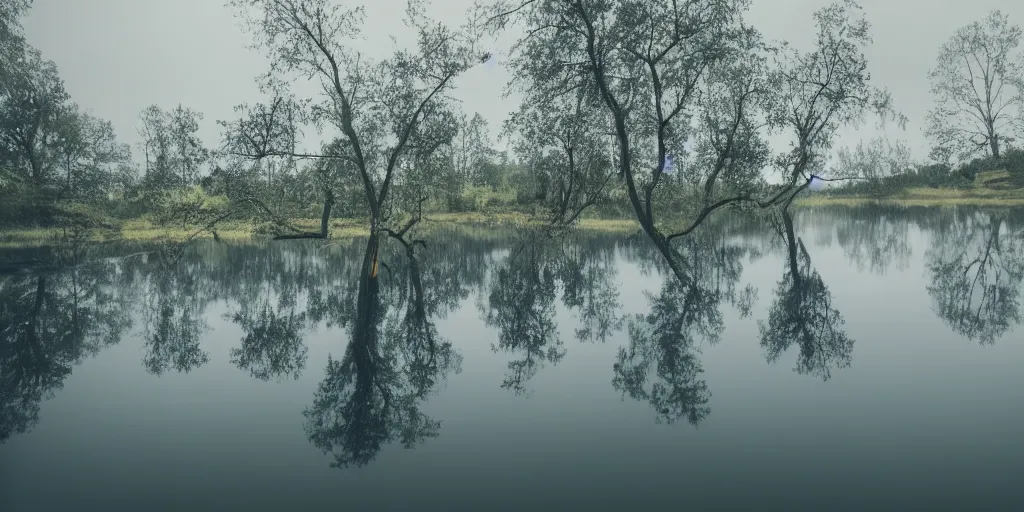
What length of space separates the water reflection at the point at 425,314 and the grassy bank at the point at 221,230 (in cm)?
1067

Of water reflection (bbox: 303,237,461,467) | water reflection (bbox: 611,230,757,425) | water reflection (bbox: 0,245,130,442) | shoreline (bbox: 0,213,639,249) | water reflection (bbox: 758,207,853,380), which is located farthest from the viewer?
shoreline (bbox: 0,213,639,249)

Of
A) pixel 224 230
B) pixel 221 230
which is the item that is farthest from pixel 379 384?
pixel 221 230

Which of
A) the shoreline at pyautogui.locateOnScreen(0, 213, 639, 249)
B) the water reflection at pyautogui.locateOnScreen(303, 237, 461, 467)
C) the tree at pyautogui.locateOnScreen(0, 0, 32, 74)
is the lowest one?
the water reflection at pyautogui.locateOnScreen(303, 237, 461, 467)

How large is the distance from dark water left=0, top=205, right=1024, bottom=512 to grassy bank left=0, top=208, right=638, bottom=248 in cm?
2077

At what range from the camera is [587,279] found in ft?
85.5

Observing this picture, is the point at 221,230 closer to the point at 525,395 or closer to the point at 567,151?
the point at 567,151

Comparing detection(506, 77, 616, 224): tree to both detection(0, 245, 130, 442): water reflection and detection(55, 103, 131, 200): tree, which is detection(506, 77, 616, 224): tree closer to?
detection(0, 245, 130, 442): water reflection

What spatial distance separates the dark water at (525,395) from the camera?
25.2 ft

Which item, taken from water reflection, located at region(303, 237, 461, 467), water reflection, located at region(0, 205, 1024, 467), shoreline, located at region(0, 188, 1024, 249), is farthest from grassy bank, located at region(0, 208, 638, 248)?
water reflection, located at region(303, 237, 461, 467)

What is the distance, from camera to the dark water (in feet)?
25.2

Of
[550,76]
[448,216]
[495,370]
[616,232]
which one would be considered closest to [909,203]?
[616,232]

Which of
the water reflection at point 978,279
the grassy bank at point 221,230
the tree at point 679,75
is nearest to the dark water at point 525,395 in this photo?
the water reflection at point 978,279

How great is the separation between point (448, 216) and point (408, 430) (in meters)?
69.5

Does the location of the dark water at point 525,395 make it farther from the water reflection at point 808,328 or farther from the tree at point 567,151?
the tree at point 567,151
